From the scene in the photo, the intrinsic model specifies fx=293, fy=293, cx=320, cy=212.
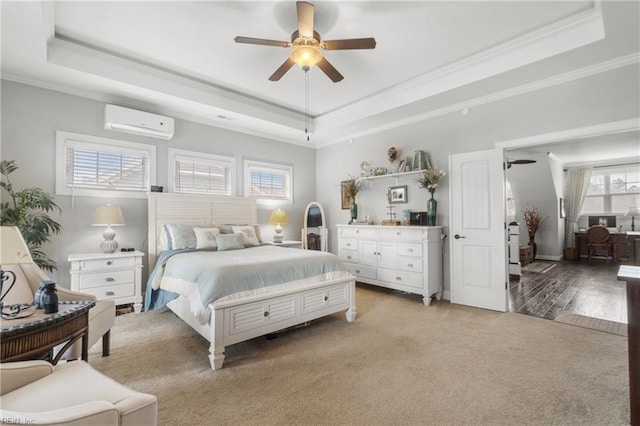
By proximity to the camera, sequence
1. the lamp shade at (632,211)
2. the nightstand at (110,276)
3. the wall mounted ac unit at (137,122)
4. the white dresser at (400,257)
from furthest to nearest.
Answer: the lamp shade at (632,211)
the white dresser at (400,257)
the wall mounted ac unit at (137,122)
the nightstand at (110,276)

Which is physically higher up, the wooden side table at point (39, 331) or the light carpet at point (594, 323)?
the wooden side table at point (39, 331)

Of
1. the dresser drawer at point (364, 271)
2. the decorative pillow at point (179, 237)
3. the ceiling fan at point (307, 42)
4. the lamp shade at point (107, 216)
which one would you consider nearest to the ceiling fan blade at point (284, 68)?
the ceiling fan at point (307, 42)

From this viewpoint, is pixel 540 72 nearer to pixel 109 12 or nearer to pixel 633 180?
pixel 109 12

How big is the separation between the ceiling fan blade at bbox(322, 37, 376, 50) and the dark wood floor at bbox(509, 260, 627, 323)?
364 cm

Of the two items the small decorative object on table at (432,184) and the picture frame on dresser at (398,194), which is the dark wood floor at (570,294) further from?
the picture frame on dresser at (398,194)

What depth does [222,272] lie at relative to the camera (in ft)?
8.38

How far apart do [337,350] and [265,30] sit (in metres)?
3.16

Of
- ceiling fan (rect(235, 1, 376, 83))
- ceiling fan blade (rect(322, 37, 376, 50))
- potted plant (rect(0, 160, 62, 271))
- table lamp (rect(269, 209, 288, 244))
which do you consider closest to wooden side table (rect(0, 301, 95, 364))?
potted plant (rect(0, 160, 62, 271))

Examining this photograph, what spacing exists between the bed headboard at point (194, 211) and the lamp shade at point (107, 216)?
0.49 metres

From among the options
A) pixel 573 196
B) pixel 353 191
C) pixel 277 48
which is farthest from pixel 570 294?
pixel 277 48

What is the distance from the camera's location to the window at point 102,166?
3684mm

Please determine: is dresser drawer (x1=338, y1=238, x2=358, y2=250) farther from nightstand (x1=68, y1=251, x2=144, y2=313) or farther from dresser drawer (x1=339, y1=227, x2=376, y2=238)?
nightstand (x1=68, y1=251, x2=144, y2=313)

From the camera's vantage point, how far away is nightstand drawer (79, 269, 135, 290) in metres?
3.33

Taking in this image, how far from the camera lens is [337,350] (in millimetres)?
2678
